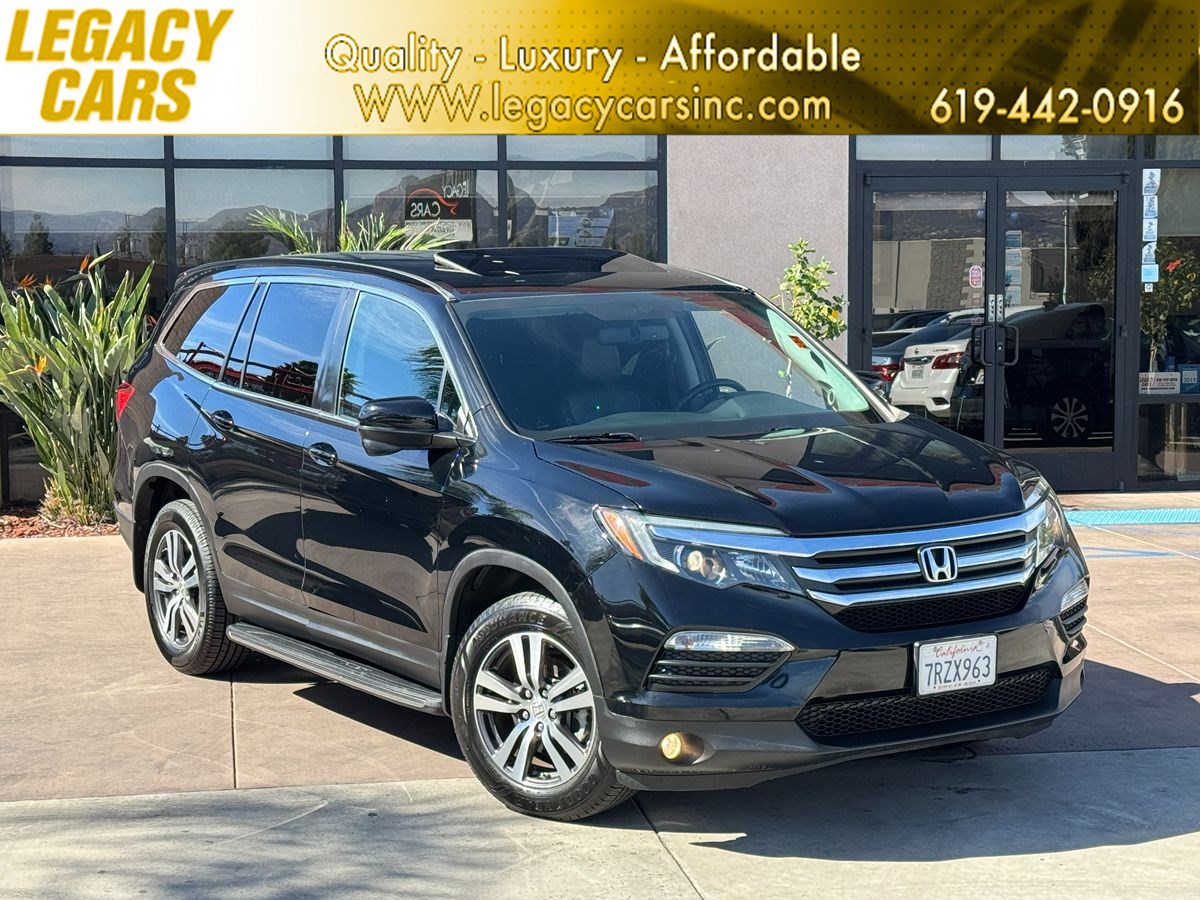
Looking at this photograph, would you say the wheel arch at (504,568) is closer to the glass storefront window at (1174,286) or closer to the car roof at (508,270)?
the car roof at (508,270)

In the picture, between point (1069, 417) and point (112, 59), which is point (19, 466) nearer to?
point (112, 59)

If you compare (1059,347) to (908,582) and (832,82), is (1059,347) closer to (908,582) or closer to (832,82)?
(832,82)

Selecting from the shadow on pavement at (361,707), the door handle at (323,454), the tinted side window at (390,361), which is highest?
the tinted side window at (390,361)

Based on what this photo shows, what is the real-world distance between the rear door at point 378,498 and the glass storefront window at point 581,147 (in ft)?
21.3

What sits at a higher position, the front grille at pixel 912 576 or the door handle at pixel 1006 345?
the door handle at pixel 1006 345

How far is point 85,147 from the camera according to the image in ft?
39.5

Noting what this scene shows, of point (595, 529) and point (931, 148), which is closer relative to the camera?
point (595, 529)

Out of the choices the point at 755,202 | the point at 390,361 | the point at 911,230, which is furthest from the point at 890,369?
the point at 390,361

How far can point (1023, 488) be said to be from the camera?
537 cm

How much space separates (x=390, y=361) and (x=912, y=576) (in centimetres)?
215

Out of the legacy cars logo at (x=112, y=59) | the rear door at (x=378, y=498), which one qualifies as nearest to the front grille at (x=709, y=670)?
the rear door at (x=378, y=498)

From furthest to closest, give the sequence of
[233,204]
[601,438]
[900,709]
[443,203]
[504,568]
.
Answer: [443,203], [233,204], [601,438], [504,568], [900,709]

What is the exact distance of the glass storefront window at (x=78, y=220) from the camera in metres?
12.0

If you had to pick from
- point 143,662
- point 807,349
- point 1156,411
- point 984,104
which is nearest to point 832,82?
point 984,104
